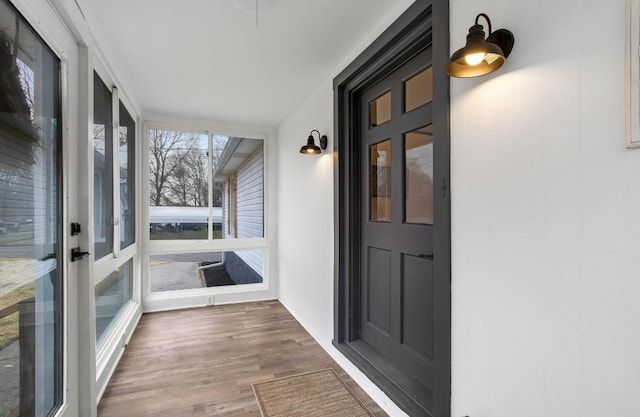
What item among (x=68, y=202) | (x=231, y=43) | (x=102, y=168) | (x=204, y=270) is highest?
(x=231, y=43)

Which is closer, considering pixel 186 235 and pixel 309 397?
pixel 309 397

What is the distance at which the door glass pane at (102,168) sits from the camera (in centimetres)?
222

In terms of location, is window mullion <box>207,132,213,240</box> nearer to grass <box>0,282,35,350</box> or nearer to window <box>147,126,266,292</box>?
window <box>147,126,266,292</box>

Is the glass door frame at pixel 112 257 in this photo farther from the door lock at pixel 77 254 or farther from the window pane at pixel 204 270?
the window pane at pixel 204 270

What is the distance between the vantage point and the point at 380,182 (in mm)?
2373

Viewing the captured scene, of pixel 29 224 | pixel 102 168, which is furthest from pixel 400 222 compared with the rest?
pixel 102 168

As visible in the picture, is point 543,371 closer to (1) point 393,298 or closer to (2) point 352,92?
(1) point 393,298

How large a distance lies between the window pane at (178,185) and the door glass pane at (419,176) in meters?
3.07

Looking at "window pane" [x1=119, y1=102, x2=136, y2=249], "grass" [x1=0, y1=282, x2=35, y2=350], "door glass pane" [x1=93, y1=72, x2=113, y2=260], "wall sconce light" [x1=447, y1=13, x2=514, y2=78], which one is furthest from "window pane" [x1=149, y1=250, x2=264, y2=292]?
"wall sconce light" [x1=447, y1=13, x2=514, y2=78]

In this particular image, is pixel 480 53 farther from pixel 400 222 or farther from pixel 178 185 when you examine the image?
pixel 178 185

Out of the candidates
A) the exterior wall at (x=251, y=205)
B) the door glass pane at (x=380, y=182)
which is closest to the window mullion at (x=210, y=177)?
the exterior wall at (x=251, y=205)

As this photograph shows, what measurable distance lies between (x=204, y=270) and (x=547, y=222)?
422 cm

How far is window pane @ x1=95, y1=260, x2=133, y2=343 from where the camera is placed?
248cm

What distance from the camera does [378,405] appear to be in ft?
6.86
